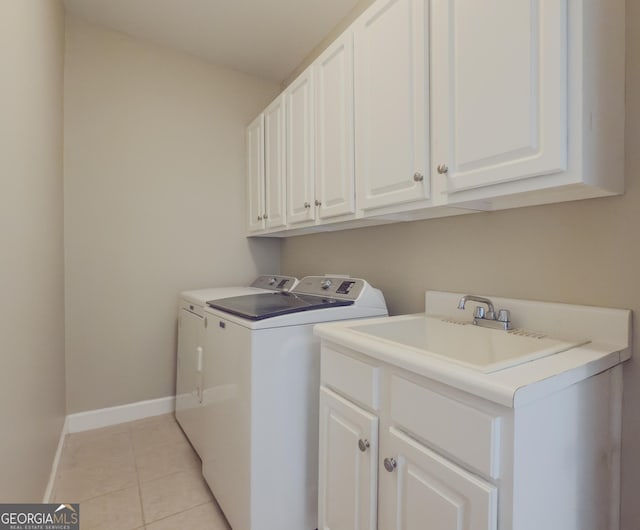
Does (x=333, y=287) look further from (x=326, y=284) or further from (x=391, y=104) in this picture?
(x=391, y=104)

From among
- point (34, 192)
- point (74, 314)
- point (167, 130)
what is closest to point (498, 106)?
point (34, 192)

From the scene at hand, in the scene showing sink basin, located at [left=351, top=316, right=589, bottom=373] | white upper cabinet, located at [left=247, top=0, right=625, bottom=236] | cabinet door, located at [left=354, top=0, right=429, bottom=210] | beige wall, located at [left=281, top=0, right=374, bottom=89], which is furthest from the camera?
beige wall, located at [left=281, top=0, right=374, bottom=89]

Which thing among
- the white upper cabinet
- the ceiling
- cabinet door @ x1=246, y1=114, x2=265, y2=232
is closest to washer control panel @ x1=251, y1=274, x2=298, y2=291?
cabinet door @ x1=246, y1=114, x2=265, y2=232

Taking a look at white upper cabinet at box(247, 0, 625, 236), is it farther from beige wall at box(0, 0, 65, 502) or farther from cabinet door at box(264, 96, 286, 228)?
beige wall at box(0, 0, 65, 502)

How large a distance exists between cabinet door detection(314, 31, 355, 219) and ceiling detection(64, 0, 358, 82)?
0.59 metres

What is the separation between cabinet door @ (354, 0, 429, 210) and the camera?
118cm

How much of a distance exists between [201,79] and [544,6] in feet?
7.86

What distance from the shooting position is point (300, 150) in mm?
1921

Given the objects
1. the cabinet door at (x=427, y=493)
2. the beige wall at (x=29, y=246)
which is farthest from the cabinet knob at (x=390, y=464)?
the beige wall at (x=29, y=246)

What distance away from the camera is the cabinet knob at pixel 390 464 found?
0.93m

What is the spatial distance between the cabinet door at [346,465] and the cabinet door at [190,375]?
0.91m

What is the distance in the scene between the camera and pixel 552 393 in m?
0.75

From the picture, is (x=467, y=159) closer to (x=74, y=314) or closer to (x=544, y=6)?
(x=544, y=6)

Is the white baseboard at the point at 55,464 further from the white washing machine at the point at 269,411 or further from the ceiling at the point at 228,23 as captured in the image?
the ceiling at the point at 228,23
